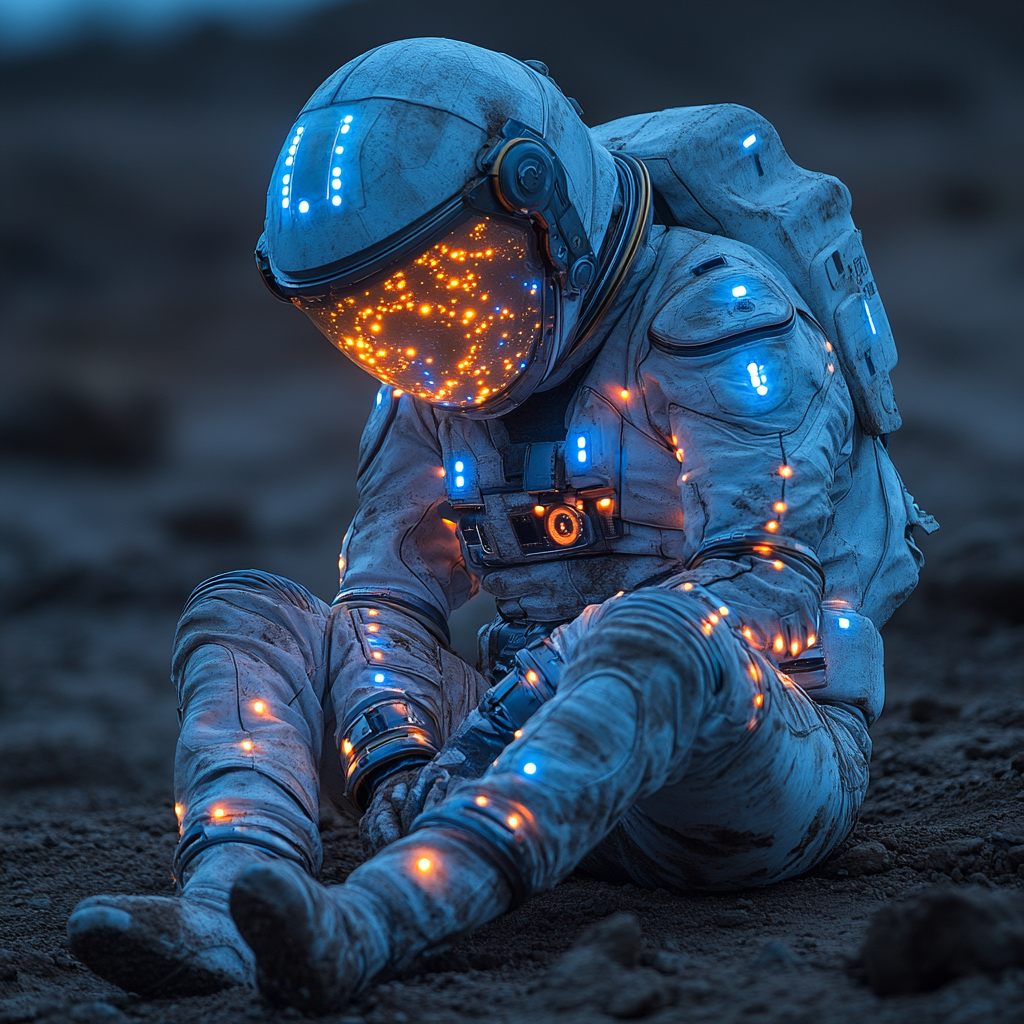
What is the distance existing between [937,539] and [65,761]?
6.37m

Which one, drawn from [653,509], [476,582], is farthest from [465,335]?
[476,582]

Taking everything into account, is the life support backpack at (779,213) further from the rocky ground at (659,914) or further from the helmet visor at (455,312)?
the rocky ground at (659,914)

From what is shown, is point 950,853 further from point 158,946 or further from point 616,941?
point 158,946

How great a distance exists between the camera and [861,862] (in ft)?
9.43

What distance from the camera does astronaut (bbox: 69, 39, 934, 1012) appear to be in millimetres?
2104

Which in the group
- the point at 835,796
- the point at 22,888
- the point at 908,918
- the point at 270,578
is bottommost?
the point at 22,888

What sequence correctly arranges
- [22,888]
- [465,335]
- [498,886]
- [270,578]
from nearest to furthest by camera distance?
[498,886]
[465,335]
[270,578]
[22,888]

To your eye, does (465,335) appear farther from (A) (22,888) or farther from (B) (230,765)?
(A) (22,888)

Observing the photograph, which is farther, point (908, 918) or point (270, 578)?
point (270, 578)

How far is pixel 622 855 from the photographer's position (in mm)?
2791

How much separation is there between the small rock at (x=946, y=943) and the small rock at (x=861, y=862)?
108 cm

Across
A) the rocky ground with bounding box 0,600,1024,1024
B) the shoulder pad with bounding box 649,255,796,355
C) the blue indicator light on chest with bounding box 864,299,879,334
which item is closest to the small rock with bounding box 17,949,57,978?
the rocky ground with bounding box 0,600,1024,1024

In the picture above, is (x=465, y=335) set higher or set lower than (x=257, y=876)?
higher

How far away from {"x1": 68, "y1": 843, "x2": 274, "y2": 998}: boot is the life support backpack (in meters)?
1.82
